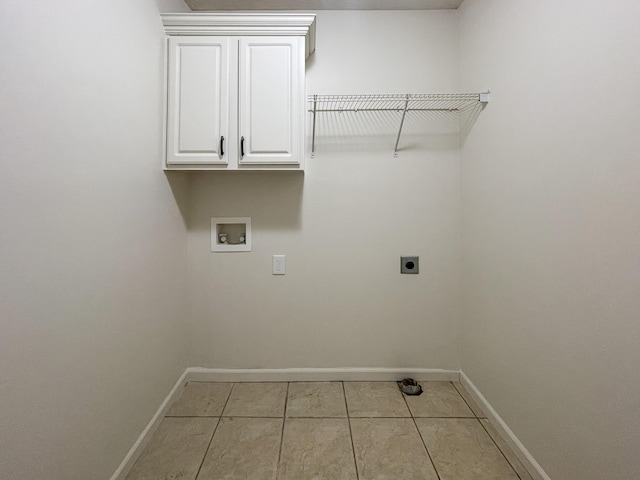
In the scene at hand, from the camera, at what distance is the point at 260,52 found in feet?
5.34

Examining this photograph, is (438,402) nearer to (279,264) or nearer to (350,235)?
(350,235)

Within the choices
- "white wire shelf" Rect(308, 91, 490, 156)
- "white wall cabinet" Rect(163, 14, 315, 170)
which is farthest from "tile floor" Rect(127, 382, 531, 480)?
"white wire shelf" Rect(308, 91, 490, 156)

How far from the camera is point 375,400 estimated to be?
176 cm

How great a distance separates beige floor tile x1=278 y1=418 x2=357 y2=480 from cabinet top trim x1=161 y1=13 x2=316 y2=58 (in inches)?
85.0

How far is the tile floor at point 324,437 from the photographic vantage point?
1287 mm

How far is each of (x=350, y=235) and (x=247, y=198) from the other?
2.41ft

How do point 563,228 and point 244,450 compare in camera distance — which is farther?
point 244,450

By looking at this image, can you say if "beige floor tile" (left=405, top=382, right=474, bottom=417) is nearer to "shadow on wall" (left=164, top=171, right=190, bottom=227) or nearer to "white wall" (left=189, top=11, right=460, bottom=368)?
"white wall" (left=189, top=11, right=460, bottom=368)

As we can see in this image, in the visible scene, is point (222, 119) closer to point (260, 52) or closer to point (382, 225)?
point (260, 52)

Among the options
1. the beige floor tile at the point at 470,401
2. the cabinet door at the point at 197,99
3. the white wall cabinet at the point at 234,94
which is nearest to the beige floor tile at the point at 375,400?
the beige floor tile at the point at 470,401

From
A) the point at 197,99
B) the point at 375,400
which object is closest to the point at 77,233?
the point at 197,99

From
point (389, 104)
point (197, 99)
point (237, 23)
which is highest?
point (237, 23)

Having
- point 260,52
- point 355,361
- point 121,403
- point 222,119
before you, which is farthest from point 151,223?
point 355,361

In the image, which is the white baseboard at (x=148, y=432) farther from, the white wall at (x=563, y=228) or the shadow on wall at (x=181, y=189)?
the white wall at (x=563, y=228)
